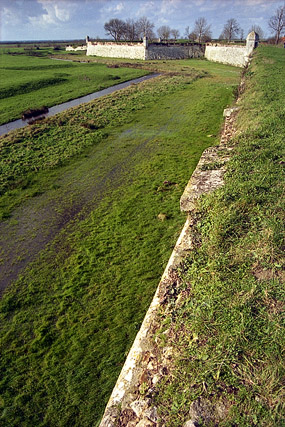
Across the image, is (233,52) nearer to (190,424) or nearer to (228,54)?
(228,54)

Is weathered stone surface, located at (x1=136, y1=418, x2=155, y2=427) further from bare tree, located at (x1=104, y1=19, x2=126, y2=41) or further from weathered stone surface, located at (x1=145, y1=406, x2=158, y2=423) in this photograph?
bare tree, located at (x1=104, y1=19, x2=126, y2=41)

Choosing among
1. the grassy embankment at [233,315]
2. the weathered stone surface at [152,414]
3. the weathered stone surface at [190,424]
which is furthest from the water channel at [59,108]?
the weathered stone surface at [190,424]

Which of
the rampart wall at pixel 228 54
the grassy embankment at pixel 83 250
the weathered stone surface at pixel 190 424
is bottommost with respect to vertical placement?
the grassy embankment at pixel 83 250

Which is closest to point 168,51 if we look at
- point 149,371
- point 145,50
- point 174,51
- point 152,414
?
point 174,51

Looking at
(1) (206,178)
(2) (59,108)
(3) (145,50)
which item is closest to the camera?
(1) (206,178)

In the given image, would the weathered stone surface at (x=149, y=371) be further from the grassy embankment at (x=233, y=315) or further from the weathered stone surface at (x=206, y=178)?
the weathered stone surface at (x=206, y=178)
